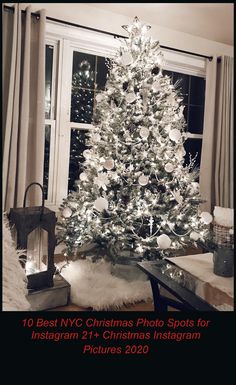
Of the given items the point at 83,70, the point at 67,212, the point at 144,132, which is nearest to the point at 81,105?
the point at 83,70

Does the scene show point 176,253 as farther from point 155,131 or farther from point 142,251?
point 155,131

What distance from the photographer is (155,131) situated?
8.30 ft

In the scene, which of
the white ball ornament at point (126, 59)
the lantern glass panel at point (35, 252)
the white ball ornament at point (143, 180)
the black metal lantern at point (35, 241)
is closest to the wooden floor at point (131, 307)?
the black metal lantern at point (35, 241)

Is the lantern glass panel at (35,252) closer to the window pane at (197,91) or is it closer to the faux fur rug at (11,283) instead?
the faux fur rug at (11,283)

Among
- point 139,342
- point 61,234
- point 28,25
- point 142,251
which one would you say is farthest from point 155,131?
point 139,342

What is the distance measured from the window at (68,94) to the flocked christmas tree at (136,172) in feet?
2.36

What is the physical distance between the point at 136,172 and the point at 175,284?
142cm

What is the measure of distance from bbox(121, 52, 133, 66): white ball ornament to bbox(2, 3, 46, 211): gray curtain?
833mm

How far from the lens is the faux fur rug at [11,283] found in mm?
918

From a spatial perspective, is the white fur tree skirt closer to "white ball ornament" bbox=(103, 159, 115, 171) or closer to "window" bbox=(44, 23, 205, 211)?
"white ball ornament" bbox=(103, 159, 115, 171)

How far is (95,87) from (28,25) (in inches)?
35.3

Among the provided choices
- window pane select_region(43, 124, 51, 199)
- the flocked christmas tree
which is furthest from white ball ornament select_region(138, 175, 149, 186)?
window pane select_region(43, 124, 51, 199)

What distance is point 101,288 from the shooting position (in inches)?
85.4

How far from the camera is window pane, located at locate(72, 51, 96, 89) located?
3339 mm
